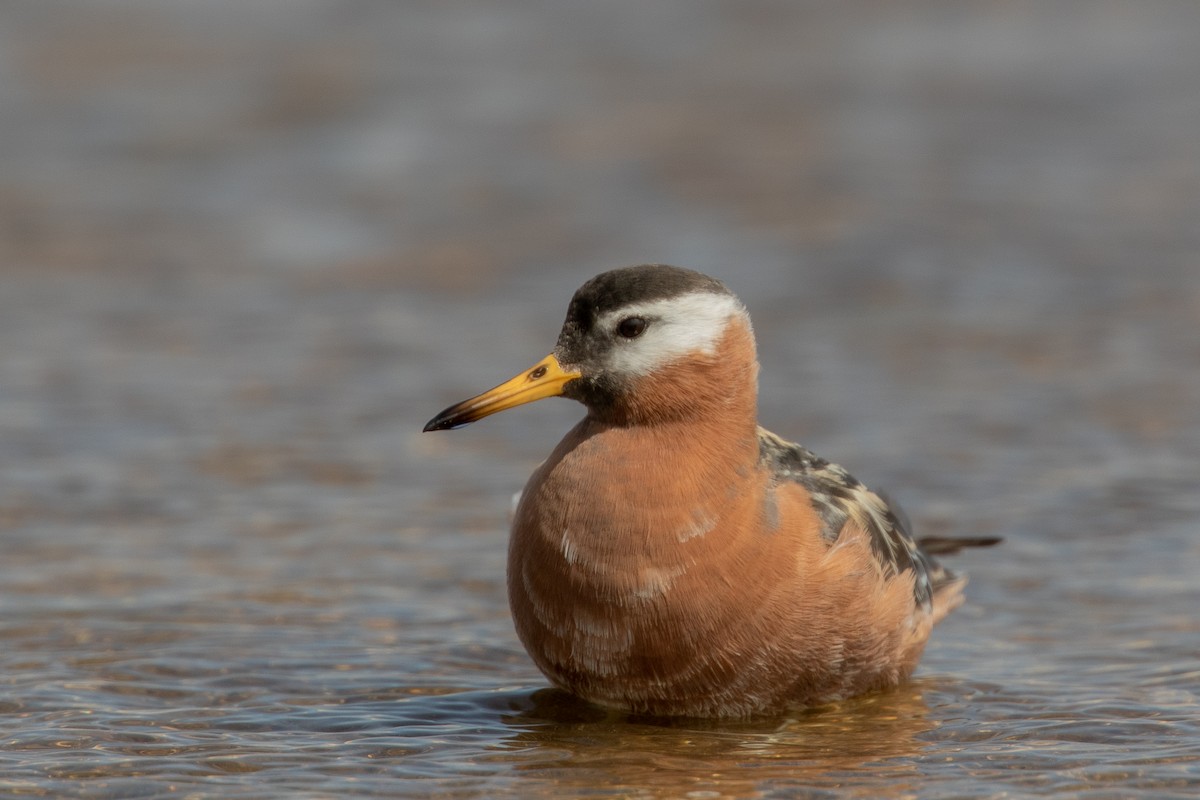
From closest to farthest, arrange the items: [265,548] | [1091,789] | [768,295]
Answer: [1091,789] < [265,548] < [768,295]

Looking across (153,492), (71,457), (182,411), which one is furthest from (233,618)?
(182,411)

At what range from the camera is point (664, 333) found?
22.6 ft

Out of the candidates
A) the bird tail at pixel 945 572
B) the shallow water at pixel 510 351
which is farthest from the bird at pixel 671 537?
the bird tail at pixel 945 572

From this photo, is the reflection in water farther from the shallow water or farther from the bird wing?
the bird wing

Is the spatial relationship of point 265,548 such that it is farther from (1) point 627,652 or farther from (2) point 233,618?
(1) point 627,652

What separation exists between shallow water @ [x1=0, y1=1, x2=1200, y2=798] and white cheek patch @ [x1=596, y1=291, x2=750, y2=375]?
1.45 meters

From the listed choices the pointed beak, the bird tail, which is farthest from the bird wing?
the pointed beak

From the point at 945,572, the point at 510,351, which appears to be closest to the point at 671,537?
the point at 945,572

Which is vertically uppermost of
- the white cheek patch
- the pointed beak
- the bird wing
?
the white cheek patch

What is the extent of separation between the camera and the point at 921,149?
17125 mm

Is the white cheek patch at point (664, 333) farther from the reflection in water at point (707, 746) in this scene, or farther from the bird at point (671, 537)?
the reflection in water at point (707, 746)

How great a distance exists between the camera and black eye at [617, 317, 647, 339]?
6.88 metres

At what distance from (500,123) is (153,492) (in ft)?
28.1

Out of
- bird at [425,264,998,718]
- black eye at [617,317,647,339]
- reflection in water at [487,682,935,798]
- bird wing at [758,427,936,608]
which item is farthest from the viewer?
bird wing at [758,427,936,608]
